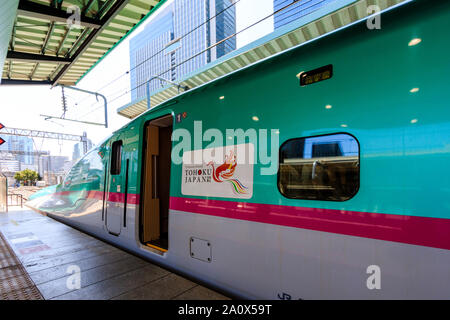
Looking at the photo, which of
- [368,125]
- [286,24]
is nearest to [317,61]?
[368,125]

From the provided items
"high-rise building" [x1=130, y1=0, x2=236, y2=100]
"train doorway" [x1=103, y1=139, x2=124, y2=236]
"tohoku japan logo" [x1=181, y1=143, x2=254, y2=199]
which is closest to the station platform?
"train doorway" [x1=103, y1=139, x2=124, y2=236]

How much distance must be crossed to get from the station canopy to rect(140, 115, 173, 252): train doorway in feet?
10.5

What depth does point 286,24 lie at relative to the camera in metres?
6.81

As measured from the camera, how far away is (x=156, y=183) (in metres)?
4.69

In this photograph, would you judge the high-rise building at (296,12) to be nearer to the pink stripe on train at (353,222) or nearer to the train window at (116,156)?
the train window at (116,156)

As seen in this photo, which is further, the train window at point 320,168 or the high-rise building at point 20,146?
the high-rise building at point 20,146

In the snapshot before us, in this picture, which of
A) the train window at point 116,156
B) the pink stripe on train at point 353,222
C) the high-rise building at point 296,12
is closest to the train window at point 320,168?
the pink stripe on train at point 353,222

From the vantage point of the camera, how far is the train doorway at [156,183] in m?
4.38

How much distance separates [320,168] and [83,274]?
3698 mm

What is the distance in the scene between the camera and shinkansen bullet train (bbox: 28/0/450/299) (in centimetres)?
155

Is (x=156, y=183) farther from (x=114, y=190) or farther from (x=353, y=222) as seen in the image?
(x=353, y=222)

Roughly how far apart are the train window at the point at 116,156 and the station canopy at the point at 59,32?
3.03 metres

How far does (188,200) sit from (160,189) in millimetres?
1878

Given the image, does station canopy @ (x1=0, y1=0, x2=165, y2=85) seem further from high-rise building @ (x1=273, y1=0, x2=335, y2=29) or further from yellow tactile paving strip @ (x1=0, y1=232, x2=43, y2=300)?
yellow tactile paving strip @ (x1=0, y1=232, x2=43, y2=300)
